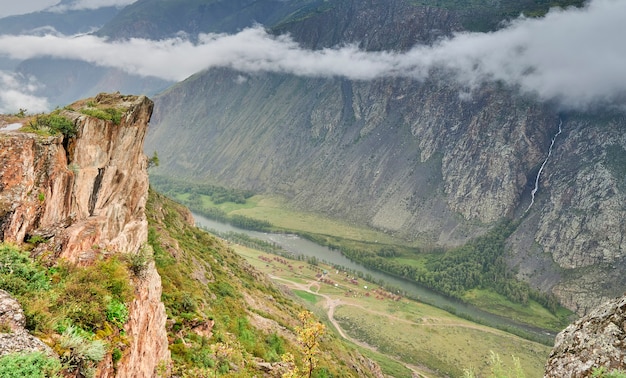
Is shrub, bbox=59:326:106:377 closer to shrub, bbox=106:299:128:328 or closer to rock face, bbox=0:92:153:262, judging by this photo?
shrub, bbox=106:299:128:328

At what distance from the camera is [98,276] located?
1344 cm

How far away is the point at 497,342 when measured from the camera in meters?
98.9

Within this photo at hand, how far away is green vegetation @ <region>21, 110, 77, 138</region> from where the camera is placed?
21062mm

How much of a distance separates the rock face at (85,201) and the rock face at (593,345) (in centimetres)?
1320

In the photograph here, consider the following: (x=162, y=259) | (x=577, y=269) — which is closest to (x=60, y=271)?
(x=162, y=259)

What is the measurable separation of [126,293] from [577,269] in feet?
576

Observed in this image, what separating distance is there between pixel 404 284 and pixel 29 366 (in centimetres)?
15022

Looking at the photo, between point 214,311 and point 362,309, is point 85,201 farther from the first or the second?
point 362,309

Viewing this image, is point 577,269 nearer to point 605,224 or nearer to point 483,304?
point 605,224

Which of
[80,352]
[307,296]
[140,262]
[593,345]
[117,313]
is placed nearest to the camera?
[80,352]

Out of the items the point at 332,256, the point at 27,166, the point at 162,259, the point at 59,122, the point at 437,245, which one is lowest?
the point at 332,256

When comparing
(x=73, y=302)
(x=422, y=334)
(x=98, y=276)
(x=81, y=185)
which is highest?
(x=81, y=185)

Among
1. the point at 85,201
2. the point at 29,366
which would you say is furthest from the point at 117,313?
the point at 85,201

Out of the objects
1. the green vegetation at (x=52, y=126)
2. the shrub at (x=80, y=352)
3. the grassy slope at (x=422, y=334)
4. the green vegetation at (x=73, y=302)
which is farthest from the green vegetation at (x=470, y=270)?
the shrub at (x=80, y=352)
